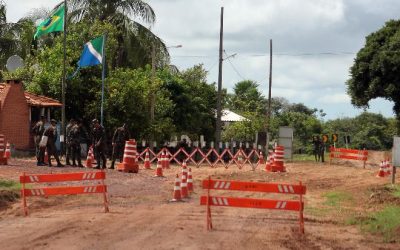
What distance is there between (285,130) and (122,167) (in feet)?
49.9

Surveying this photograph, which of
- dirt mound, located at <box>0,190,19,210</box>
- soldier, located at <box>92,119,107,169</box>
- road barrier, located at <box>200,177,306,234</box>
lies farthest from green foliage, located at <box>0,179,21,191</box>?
road barrier, located at <box>200,177,306,234</box>

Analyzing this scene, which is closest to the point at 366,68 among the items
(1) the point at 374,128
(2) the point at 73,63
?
(2) the point at 73,63

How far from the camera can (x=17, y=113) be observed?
36.5 m

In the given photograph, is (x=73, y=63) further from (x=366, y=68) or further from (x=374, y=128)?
(x=374, y=128)

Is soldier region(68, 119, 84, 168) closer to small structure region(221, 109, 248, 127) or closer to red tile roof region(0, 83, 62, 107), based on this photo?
red tile roof region(0, 83, 62, 107)

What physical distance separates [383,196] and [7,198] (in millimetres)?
10149

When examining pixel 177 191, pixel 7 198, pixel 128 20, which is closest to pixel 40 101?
pixel 128 20

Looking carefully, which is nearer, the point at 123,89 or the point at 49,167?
the point at 49,167

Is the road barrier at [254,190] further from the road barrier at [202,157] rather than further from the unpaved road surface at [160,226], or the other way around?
the road barrier at [202,157]

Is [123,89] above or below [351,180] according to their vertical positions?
above

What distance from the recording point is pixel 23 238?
470 inches

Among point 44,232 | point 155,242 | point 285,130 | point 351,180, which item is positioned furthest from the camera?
point 285,130

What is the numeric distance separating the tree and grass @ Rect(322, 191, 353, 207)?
70.8 feet

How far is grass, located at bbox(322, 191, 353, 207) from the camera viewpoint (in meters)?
19.4
